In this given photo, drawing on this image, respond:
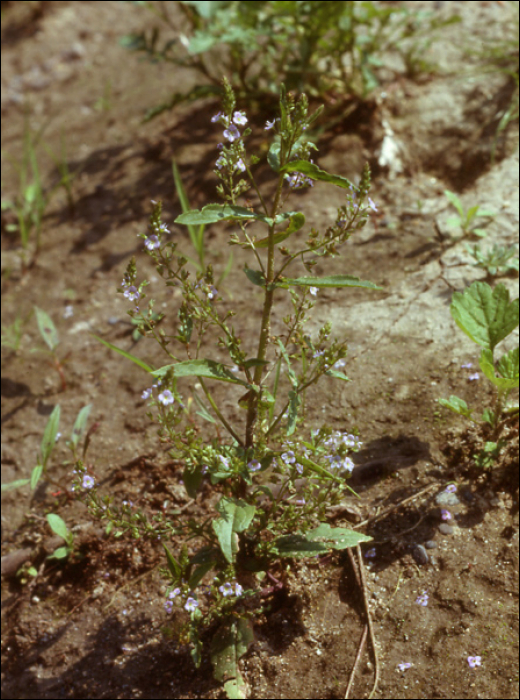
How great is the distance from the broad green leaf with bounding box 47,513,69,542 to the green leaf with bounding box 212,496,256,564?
0.81m

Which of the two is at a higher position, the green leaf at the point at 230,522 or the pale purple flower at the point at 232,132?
the pale purple flower at the point at 232,132

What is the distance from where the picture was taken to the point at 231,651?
1.81 metres

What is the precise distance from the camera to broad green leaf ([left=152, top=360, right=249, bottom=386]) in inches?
60.8

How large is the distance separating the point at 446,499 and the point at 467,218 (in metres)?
1.34

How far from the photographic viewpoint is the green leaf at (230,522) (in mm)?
1581

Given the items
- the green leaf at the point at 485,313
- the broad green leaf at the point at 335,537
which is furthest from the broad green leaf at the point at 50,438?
the green leaf at the point at 485,313

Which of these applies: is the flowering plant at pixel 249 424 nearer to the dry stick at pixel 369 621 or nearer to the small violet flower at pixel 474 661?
the dry stick at pixel 369 621

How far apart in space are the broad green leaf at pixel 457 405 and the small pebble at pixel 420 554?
47 cm

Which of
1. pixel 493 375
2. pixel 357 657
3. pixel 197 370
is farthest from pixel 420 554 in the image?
pixel 197 370

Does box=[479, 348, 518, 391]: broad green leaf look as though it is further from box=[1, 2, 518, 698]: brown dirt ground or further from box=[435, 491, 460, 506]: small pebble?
box=[435, 491, 460, 506]: small pebble

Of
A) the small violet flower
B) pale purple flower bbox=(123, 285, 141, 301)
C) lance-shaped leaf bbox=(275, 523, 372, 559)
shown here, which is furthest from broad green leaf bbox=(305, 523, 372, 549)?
pale purple flower bbox=(123, 285, 141, 301)

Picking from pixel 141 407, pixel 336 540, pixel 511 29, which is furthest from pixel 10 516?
pixel 511 29

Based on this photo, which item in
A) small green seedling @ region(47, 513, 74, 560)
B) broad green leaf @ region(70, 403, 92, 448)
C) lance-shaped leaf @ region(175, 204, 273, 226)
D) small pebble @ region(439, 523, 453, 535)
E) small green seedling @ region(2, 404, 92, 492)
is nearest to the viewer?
lance-shaped leaf @ region(175, 204, 273, 226)

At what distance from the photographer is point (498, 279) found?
103 inches
